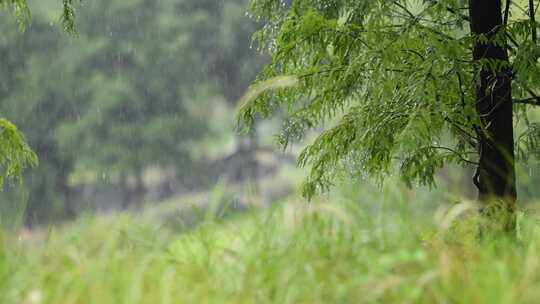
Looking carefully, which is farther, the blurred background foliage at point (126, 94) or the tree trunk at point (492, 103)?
the blurred background foliage at point (126, 94)

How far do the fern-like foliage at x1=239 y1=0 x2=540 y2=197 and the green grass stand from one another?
Result: 1.76 meters

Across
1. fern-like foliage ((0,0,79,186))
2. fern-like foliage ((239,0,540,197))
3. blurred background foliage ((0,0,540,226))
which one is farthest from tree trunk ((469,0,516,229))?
blurred background foliage ((0,0,540,226))

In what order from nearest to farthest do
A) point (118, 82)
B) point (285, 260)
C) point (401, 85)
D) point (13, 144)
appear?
point (285, 260) → point (13, 144) → point (401, 85) → point (118, 82)

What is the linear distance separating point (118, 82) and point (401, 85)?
22.9 m

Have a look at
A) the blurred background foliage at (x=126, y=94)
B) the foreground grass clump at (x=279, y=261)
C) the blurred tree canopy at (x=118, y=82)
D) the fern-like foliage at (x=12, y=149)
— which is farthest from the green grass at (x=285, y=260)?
the blurred tree canopy at (x=118, y=82)

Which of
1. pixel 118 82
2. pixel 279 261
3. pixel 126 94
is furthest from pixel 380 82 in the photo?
pixel 118 82

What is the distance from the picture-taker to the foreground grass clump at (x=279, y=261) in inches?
92.4

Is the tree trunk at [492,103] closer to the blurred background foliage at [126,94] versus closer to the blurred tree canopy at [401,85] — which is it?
the blurred tree canopy at [401,85]

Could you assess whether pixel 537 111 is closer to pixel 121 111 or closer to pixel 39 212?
pixel 121 111

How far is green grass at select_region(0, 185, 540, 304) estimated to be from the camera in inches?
92.6

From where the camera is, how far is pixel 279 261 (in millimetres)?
2594

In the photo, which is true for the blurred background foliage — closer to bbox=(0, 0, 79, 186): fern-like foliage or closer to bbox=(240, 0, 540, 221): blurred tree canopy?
bbox=(240, 0, 540, 221): blurred tree canopy

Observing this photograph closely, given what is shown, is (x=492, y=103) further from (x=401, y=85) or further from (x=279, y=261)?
(x=279, y=261)

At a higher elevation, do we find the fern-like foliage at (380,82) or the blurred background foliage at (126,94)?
the blurred background foliage at (126,94)
